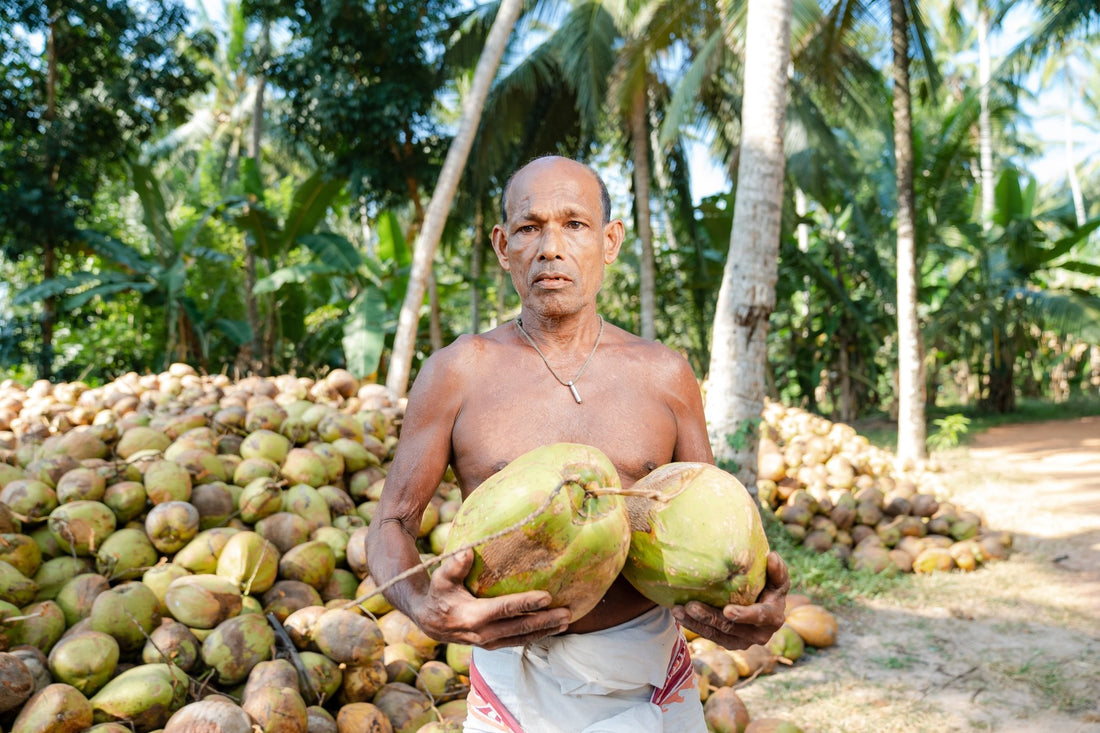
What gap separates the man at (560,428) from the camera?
1.36 m

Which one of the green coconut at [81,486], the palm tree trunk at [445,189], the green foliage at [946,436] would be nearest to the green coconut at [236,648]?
the green coconut at [81,486]

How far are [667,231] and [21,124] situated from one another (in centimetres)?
1094

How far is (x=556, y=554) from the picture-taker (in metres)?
1.10

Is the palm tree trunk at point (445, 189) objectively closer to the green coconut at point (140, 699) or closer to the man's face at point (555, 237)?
the green coconut at point (140, 699)

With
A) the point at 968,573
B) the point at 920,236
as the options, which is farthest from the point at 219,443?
the point at 920,236

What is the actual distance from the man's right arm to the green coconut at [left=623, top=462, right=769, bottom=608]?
7.0 inches

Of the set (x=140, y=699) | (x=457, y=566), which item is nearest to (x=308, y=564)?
(x=140, y=699)

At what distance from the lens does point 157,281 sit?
979cm

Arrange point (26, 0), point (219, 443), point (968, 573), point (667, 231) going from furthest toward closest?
point (667, 231), point (26, 0), point (968, 573), point (219, 443)

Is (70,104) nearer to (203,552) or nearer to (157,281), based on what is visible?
(157,281)

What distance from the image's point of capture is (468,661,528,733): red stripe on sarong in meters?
1.38

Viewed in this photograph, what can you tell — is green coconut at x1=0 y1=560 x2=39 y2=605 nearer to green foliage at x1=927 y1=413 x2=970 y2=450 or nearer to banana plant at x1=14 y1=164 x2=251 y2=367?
banana plant at x1=14 y1=164 x2=251 y2=367

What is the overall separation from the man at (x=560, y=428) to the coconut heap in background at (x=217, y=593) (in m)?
0.52

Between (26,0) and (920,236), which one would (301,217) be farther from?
(920,236)
